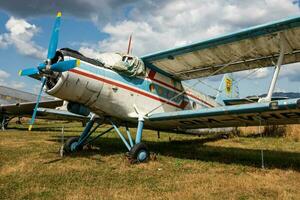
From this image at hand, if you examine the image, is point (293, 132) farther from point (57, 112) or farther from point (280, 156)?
point (57, 112)

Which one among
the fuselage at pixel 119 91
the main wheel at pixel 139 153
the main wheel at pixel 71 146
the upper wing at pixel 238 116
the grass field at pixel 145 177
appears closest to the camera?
the grass field at pixel 145 177

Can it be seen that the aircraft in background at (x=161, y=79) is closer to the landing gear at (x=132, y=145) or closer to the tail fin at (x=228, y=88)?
the landing gear at (x=132, y=145)

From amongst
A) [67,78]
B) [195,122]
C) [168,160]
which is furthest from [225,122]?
[67,78]

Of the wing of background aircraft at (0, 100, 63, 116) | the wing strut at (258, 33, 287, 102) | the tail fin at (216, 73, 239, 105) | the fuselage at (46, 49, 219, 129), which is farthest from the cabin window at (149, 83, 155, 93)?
the wing of background aircraft at (0, 100, 63, 116)

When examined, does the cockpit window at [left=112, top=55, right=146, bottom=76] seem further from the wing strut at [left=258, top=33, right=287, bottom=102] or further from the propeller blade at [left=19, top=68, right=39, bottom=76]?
the wing strut at [left=258, top=33, right=287, bottom=102]

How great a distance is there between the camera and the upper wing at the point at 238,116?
625cm

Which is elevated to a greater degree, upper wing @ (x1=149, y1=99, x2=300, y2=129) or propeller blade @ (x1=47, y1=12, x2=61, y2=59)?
propeller blade @ (x1=47, y1=12, x2=61, y2=59)

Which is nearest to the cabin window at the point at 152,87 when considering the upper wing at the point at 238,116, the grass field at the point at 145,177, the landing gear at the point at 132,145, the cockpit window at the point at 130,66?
the cockpit window at the point at 130,66

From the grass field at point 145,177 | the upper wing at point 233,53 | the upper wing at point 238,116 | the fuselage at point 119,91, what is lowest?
the grass field at point 145,177

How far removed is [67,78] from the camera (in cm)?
688

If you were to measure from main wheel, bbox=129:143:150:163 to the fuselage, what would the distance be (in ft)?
3.90

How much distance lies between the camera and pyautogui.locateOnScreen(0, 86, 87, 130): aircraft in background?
15.0 m

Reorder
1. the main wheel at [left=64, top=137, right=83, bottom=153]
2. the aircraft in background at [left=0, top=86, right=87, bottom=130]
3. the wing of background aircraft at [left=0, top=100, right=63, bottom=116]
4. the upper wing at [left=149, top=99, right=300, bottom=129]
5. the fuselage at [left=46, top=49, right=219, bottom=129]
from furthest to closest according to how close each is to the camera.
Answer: the wing of background aircraft at [left=0, top=100, right=63, bottom=116] < the aircraft in background at [left=0, top=86, right=87, bottom=130] < the main wheel at [left=64, top=137, right=83, bottom=153] < the fuselage at [left=46, top=49, right=219, bottom=129] < the upper wing at [left=149, top=99, right=300, bottom=129]

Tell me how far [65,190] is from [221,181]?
8.75ft
